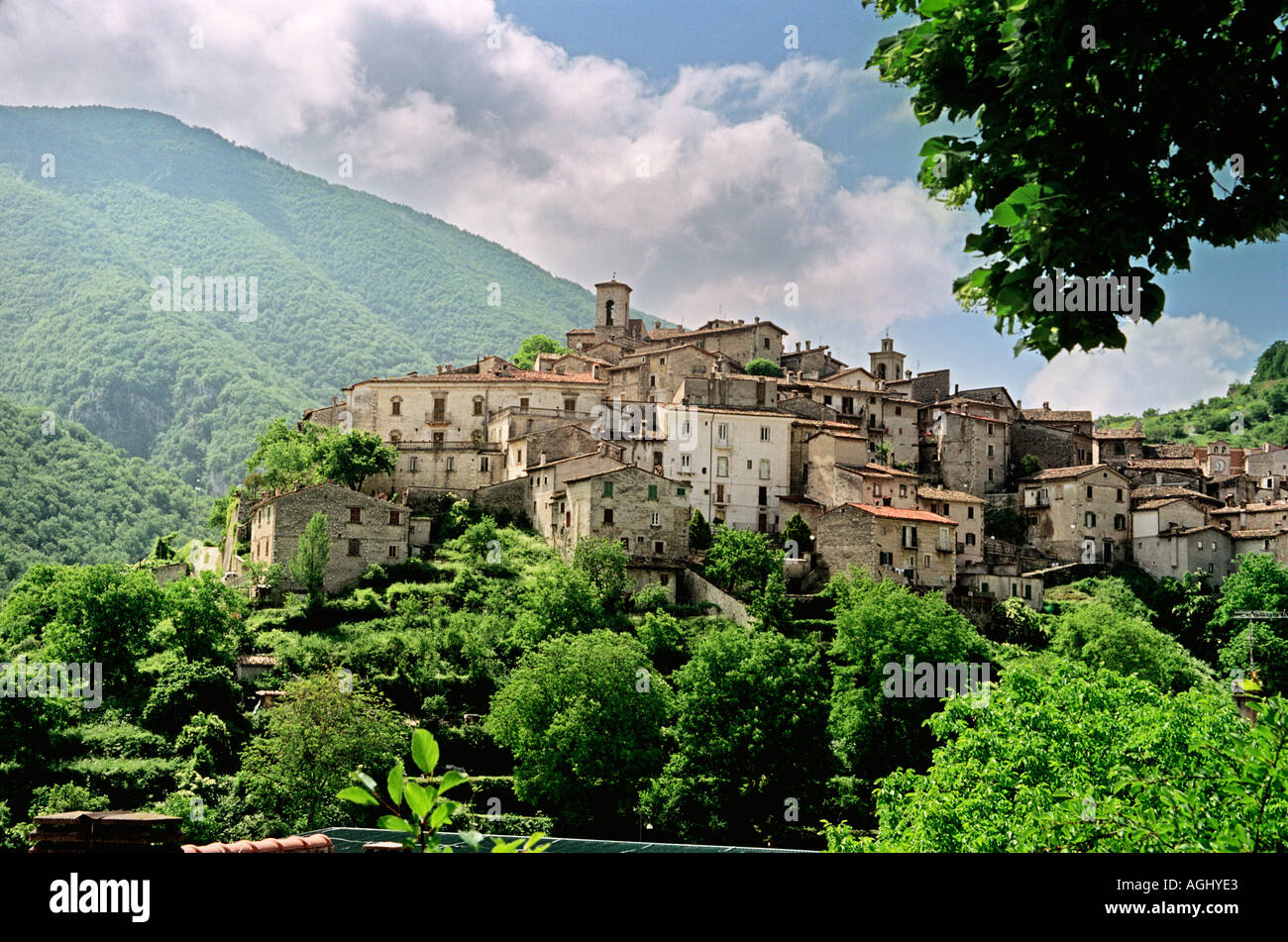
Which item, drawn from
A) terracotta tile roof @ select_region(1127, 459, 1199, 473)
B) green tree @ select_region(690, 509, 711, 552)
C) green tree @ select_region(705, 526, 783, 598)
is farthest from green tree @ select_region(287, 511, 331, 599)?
terracotta tile roof @ select_region(1127, 459, 1199, 473)

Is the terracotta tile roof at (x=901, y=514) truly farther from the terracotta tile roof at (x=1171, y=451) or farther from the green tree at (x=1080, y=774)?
the terracotta tile roof at (x=1171, y=451)

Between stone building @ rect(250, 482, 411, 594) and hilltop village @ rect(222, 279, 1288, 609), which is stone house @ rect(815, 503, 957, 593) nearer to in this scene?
hilltop village @ rect(222, 279, 1288, 609)

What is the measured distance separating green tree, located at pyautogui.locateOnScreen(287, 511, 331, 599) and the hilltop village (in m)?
1.15

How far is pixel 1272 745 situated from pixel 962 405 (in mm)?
74255

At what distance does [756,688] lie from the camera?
48.6m

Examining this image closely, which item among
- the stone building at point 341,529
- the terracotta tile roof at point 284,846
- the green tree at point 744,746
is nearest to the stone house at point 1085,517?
the green tree at point 744,746

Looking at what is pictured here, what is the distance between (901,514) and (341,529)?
83.8 feet

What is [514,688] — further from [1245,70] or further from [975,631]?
[1245,70]

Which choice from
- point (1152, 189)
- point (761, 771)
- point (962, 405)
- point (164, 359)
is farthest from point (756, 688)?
point (164, 359)

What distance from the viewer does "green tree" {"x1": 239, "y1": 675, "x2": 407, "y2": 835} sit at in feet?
138

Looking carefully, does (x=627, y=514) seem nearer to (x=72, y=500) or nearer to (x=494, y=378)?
(x=494, y=378)

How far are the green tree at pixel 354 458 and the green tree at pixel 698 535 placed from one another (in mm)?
15642

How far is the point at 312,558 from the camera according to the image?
58.1 m

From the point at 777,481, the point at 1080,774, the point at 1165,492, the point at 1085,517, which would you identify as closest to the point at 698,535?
the point at 777,481
